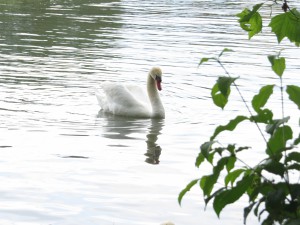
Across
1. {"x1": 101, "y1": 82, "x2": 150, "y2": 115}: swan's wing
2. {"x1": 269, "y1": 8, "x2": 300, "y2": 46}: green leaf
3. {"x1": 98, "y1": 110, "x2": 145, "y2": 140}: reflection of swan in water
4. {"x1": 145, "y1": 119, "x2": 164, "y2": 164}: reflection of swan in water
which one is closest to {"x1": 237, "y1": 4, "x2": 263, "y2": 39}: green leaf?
{"x1": 269, "y1": 8, "x2": 300, "y2": 46}: green leaf

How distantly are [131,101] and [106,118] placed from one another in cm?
53

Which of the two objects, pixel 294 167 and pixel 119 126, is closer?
pixel 294 167

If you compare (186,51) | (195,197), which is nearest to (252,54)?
(186,51)

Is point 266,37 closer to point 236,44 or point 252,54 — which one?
point 236,44

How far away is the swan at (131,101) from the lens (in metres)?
13.5

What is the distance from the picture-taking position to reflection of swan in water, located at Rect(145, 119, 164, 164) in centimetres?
1055

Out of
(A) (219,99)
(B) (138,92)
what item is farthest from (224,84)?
(B) (138,92)

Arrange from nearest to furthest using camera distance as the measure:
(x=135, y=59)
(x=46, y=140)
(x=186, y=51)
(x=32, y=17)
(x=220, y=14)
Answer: (x=46, y=140) < (x=135, y=59) < (x=186, y=51) < (x=32, y=17) < (x=220, y=14)

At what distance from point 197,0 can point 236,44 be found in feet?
46.5

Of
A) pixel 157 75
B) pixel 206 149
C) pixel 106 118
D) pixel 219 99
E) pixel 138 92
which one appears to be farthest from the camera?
pixel 138 92

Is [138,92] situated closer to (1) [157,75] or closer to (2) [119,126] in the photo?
(1) [157,75]

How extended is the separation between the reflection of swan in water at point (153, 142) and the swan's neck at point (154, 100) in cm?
14

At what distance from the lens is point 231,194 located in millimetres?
3357

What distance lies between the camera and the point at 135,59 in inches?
730
